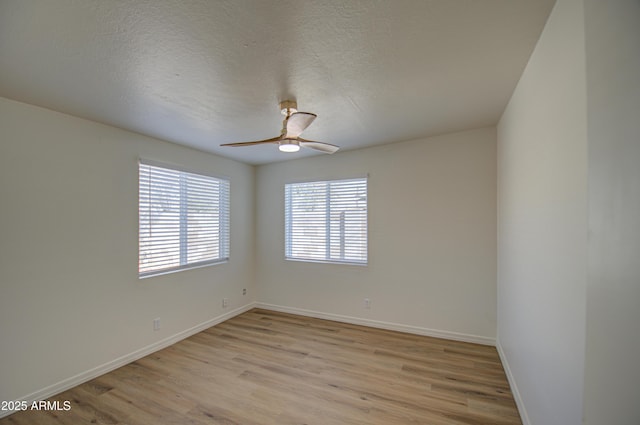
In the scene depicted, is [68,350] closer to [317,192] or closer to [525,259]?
[317,192]

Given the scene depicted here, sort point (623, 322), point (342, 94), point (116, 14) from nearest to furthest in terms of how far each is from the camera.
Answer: point (623, 322) < point (116, 14) < point (342, 94)

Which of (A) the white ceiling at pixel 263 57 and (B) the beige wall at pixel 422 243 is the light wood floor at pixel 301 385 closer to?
(B) the beige wall at pixel 422 243

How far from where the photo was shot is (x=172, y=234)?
3.40m

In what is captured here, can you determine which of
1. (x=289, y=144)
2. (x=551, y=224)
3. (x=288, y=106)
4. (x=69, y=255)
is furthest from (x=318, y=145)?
(x=69, y=255)

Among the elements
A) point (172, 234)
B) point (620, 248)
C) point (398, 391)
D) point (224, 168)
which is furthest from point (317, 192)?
point (620, 248)

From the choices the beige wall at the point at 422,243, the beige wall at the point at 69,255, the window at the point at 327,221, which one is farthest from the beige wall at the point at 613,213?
the beige wall at the point at 69,255

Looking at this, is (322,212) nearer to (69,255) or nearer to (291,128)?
(291,128)

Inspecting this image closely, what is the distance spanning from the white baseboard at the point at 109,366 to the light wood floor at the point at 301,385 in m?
0.06

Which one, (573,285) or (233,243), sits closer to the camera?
(573,285)

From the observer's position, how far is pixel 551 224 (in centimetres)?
138

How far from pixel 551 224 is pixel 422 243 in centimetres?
210

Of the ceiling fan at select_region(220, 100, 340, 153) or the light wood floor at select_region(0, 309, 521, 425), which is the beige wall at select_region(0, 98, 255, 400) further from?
the ceiling fan at select_region(220, 100, 340, 153)

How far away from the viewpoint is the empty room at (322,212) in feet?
3.59

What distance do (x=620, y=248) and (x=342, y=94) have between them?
6.04 ft
